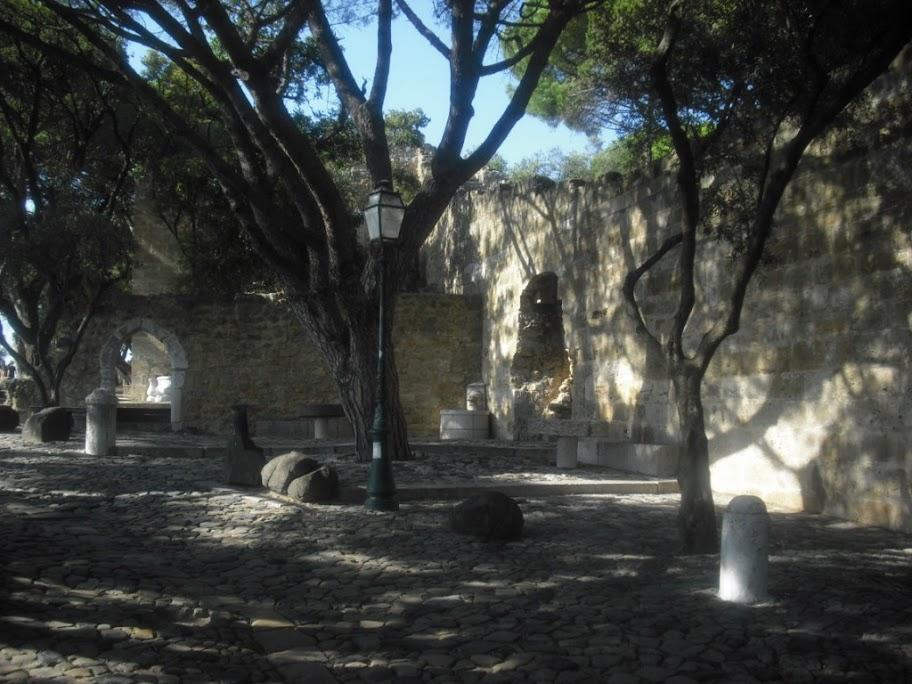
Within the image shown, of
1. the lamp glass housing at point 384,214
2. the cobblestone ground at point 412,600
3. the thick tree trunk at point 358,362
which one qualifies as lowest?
the cobblestone ground at point 412,600

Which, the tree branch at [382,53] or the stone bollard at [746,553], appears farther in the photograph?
the tree branch at [382,53]

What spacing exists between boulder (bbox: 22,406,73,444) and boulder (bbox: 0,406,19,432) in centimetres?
234

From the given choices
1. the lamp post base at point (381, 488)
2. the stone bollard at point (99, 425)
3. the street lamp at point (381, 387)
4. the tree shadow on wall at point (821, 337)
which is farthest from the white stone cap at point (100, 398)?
the tree shadow on wall at point (821, 337)

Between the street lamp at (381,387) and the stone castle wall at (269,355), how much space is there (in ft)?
27.9

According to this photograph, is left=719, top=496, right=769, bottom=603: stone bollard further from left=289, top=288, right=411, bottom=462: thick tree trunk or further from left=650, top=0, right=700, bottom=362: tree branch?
left=289, top=288, right=411, bottom=462: thick tree trunk

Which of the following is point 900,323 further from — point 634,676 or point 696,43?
point 634,676

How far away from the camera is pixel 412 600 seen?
16.1 ft

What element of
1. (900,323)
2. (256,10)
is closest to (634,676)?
(900,323)

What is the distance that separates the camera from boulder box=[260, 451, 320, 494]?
7.83m

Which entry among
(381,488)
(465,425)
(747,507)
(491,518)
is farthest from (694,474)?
(465,425)

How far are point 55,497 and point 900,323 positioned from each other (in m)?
7.22

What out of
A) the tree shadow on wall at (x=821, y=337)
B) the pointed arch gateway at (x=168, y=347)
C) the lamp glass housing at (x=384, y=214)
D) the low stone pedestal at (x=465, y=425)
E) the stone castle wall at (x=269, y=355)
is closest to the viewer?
the tree shadow on wall at (x=821, y=337)

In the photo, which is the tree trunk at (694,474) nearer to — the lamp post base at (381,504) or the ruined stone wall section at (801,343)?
the ruined stone wall section at (801,343)

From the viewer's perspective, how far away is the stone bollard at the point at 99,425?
36.1 ft
